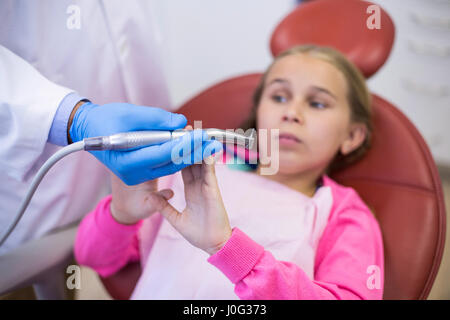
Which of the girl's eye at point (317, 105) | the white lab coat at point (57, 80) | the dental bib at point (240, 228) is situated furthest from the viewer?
the girl's eye at point (317, 105)

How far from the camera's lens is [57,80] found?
2.30ft

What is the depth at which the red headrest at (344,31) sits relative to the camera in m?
0.89

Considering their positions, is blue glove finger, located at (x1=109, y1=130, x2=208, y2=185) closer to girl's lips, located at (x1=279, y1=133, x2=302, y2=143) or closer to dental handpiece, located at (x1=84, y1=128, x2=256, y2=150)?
dental handpiece, located at (x1=84, y1=128, x2=256, y2=150)

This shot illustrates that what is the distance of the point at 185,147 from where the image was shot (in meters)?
0.48

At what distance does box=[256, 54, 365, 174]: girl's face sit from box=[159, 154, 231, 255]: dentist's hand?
230 mm

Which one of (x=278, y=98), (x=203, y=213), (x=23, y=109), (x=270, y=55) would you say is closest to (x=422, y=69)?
(x=270, y=55)

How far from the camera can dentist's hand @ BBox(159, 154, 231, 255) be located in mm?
546

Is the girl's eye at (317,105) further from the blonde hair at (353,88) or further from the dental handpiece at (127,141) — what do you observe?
the dental handpiece at (127,141)

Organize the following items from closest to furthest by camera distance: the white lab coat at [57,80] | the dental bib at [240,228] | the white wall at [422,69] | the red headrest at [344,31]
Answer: the white lab coat at [57,80]
the dental bib at [240,228]
the red headrest at [344,31]
the white wall at [422,69]

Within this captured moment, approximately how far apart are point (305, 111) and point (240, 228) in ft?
0.89

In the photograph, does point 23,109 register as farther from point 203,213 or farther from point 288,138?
point 288,138

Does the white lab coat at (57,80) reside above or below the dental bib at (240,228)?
above

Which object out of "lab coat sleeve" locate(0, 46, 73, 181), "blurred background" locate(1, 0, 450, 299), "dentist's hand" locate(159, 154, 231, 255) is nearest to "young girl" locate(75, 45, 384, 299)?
"dentist's hand" locate(159, 154, 231, 255)

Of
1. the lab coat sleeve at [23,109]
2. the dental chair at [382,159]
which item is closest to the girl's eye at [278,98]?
the dental chair at [382,159]
